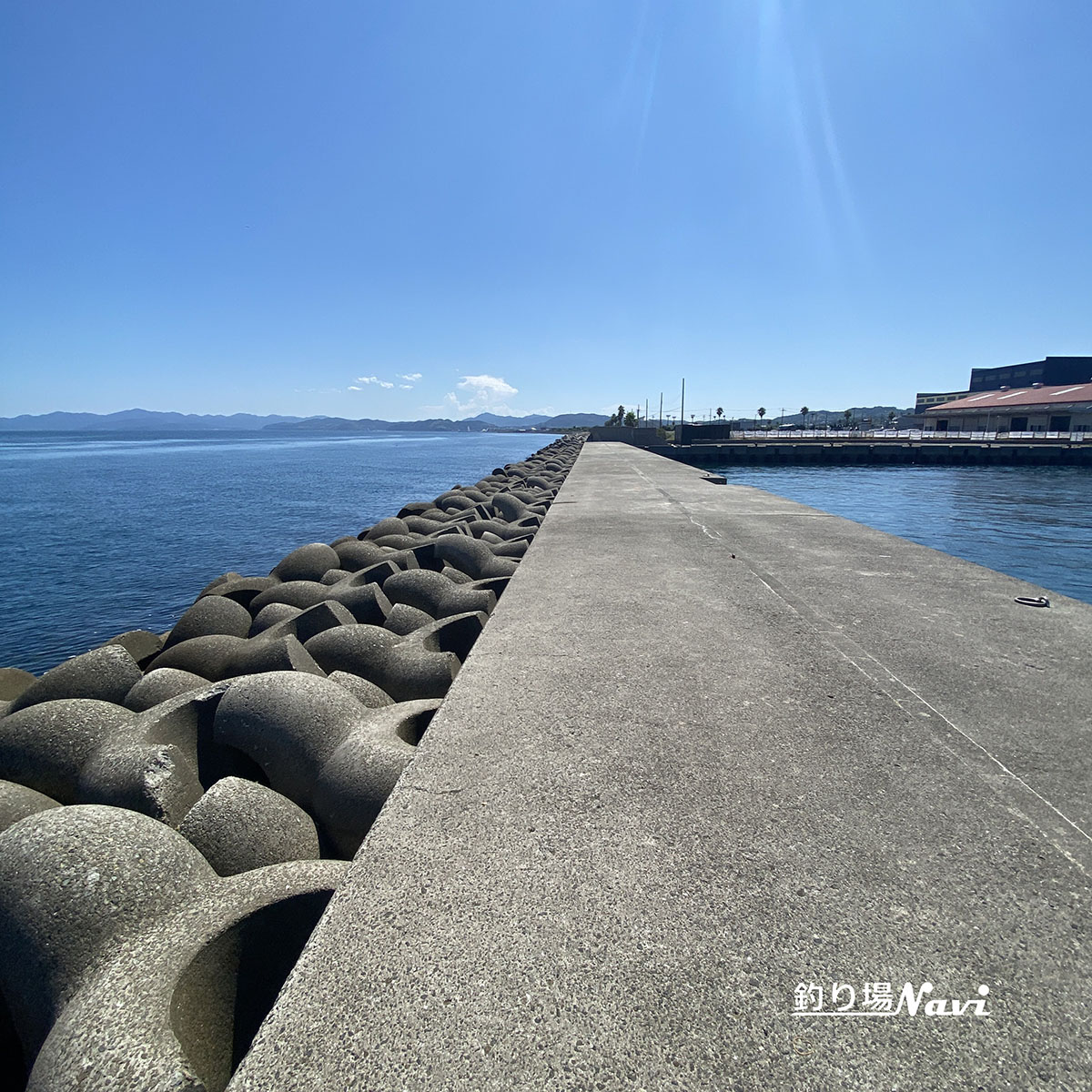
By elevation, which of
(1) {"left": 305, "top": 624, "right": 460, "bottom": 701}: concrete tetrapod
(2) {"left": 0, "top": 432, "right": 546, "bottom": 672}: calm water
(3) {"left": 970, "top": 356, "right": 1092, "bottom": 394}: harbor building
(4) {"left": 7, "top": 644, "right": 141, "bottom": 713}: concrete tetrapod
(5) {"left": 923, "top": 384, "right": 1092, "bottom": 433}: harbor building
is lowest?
(2) {"left": 0, "top": 432, "right": 546, "bottom": 672}: calm water

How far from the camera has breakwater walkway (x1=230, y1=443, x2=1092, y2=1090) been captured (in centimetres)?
123

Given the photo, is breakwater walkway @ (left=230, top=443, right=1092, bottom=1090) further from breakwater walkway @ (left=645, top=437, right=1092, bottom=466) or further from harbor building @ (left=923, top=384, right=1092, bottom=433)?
harbor building @ (left=923, top=384, right=1092, bottom=433)

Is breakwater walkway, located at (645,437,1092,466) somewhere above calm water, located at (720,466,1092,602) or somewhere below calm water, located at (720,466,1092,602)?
above

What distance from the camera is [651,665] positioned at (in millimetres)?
3055

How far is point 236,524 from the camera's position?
20.9 metres

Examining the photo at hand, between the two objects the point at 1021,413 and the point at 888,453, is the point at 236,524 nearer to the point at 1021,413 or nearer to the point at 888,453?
the point at 888,453

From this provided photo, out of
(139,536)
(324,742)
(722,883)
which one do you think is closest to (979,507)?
(324,742)

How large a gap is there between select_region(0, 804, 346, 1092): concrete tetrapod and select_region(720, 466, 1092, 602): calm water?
45.9 feet

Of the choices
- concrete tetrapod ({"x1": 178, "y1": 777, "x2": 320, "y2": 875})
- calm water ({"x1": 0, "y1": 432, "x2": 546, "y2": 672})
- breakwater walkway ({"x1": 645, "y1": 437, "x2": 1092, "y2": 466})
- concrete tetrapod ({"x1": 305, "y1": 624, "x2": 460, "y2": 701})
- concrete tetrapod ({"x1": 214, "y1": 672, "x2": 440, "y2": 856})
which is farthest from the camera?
breakwater walkway ({"x1": 645, "y1": 437, "x2": 1092, "y2": 466})

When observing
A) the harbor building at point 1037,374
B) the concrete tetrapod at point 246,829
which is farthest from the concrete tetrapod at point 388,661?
the harbor building at point 1037,374

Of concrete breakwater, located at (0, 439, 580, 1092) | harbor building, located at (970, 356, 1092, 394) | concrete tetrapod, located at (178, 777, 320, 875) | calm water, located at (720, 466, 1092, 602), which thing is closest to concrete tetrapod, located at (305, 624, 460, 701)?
concrete breakwater, located at (0, 439, 580, 1092)

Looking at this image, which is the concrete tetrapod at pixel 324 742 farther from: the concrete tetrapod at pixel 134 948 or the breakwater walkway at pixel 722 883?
the concrete tetrapod at pixel 134 948

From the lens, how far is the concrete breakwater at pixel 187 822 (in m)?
1.58

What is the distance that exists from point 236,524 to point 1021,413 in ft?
222
